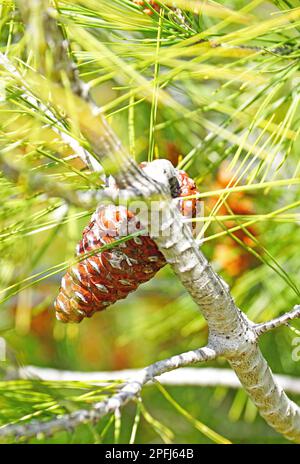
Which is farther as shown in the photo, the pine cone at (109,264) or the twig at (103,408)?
the pine cone at (109,264)

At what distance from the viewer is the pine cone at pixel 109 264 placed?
21.5 inches

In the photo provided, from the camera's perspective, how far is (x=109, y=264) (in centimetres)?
57

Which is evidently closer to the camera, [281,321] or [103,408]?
[103,408]

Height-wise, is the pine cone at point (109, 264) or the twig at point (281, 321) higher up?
the pine cone at point (109, 264)

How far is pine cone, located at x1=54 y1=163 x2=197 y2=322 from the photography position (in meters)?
0.55

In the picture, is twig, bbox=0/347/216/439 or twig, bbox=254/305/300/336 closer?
twig, bbox=0/347/216/439

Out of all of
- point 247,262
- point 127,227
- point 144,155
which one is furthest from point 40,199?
point 144,155

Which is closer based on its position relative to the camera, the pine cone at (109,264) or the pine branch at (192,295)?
the pine branch at (192,295)

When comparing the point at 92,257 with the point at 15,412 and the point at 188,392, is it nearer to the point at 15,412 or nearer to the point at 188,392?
A: the point at 15,412

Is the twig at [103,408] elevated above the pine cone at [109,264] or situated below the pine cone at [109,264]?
below

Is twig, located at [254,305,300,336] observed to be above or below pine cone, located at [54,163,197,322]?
below

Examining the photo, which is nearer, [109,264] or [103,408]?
[103,408]
